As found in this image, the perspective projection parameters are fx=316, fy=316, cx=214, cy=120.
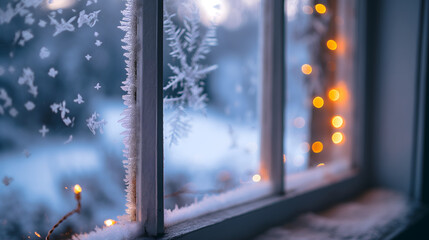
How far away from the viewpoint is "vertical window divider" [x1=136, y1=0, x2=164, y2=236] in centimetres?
90

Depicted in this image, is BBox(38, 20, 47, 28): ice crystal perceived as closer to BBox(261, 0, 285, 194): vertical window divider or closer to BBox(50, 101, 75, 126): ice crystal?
BBox(50, 101, 75, 126): ice crystal

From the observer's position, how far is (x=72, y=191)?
2.73ft

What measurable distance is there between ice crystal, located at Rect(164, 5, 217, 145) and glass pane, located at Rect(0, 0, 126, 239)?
0.15 metres

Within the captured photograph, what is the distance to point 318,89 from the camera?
1.62 meters

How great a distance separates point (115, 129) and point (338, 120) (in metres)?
1.31

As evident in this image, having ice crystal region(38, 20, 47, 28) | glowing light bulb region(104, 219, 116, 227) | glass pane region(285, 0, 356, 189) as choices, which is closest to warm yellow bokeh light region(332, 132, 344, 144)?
glass pane region(285, 0, 356, 189)

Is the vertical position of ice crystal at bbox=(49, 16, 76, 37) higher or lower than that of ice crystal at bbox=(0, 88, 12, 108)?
higher

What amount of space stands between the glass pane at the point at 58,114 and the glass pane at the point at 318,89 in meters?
0.86

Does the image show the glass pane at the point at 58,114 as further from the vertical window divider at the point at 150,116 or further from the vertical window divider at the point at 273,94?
the vertical window divider at the point at 273,94

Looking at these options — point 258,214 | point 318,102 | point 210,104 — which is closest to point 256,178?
point 258,214

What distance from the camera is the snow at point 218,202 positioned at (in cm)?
103

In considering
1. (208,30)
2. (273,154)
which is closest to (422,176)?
(273,154)

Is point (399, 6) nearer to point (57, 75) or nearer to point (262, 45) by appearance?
point (262, 45)

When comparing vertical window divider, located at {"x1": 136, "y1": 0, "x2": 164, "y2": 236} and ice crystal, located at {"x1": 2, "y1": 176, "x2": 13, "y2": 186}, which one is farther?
vertical window divider, located at {"x1": 136, "y1": 0, "x2": 164, "y2": 236}
